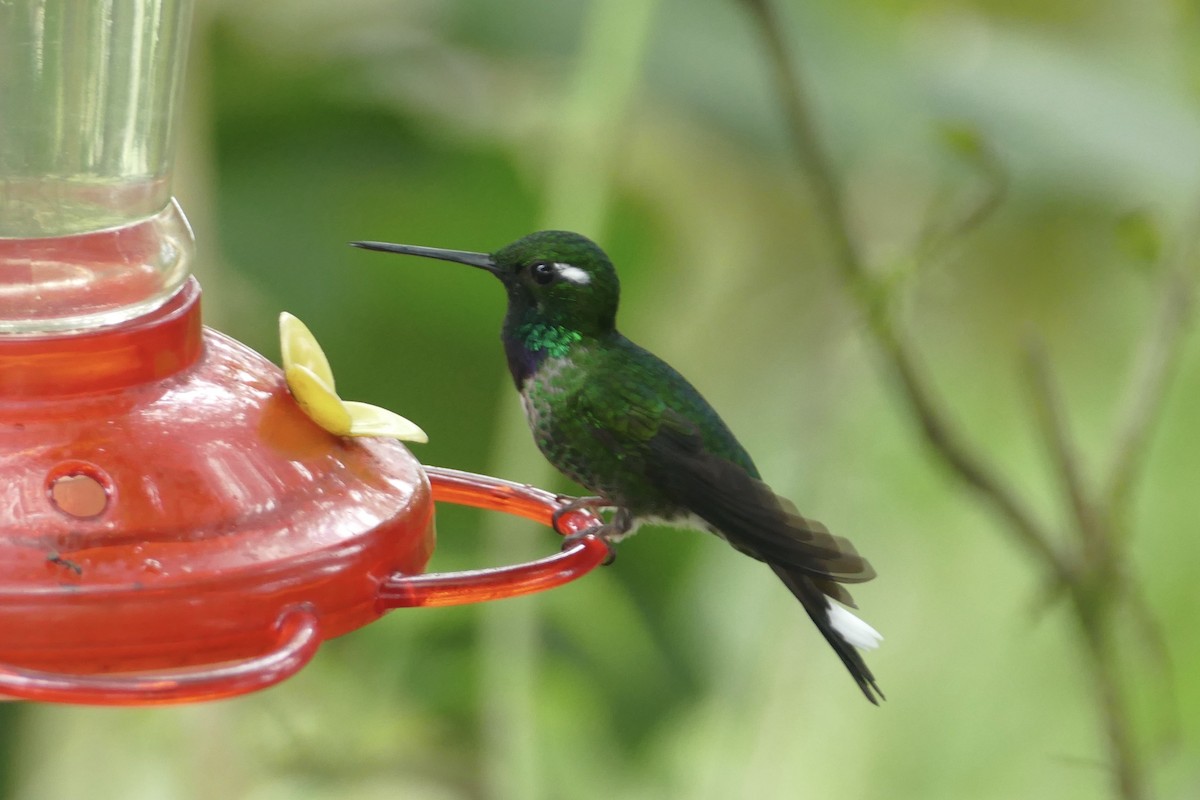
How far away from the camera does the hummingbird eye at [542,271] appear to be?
1805 millimetres

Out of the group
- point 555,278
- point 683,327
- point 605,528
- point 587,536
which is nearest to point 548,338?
point 555,278

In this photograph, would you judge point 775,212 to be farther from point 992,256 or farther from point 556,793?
point 556,793

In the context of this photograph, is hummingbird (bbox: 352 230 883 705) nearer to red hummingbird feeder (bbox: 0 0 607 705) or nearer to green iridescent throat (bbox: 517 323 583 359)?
green iridescent throat (bbox: 517 323 583 359)

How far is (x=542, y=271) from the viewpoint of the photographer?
5.93 feet

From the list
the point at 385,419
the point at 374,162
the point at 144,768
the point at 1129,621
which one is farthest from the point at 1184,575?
the point at 385,419

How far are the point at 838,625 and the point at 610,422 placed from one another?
1.23 ft

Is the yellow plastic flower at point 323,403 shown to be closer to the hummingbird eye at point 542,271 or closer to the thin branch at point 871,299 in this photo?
the hummingbird eye at point 542,271

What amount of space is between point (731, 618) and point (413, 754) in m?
0.81

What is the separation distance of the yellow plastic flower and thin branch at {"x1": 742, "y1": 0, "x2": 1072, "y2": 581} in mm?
974

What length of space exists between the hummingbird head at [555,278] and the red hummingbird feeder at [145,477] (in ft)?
0.83

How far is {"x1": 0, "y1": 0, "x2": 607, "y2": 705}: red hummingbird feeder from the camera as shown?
1190 millimetres

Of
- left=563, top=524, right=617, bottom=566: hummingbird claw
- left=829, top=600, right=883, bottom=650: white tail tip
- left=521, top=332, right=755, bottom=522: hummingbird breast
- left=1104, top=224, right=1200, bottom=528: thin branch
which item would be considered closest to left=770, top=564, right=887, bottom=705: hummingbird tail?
left=829, top=600, right=883, bottom=650: white tail tip

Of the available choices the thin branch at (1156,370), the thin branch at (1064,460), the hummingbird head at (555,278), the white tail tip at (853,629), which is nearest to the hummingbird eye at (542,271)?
the hummingbird head at (555,278)

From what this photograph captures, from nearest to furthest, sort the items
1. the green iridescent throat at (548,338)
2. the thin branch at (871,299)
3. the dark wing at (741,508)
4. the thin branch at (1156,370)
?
the dark wing at (741,508)
the green iridescent throat at (548,338)
the thin branch at (871,299)
the thin branch at (1156,370)
